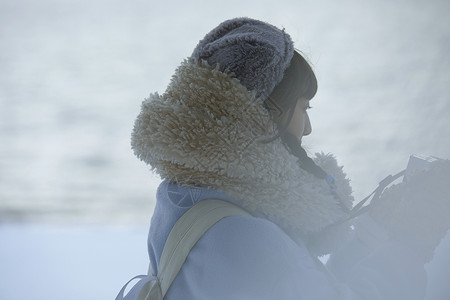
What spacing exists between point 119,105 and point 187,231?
118 centimetres

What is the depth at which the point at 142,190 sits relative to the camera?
1705mm

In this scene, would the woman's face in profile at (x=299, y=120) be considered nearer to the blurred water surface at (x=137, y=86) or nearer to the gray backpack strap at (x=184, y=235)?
the gray backpack strap at (x=184, y=235)

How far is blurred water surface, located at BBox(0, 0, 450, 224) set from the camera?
1.35 metres

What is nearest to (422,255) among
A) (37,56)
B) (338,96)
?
(338,96)

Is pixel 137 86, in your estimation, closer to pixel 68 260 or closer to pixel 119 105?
pixel 119 105

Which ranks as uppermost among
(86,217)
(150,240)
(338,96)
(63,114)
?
(63,114)

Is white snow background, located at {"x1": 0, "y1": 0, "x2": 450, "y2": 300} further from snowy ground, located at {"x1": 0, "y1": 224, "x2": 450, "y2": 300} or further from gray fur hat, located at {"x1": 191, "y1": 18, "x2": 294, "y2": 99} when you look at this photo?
gray fur hat, located at {"x1": 191, "y1": 18, "x2": 294, "y2": 99}

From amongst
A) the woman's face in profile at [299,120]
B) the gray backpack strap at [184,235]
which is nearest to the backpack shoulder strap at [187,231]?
the gray backpack strap at [184,235]

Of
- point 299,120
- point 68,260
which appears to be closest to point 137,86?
point 68,260

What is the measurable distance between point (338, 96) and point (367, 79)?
10cm

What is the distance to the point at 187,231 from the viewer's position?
1.72 feet

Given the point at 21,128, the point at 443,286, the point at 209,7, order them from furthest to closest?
the point at 21,128
the point at 209,7
the point at 443,286

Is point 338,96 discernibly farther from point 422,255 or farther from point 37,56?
point 37,56

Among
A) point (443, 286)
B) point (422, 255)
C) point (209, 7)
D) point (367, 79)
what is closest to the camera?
point (422, 255)
